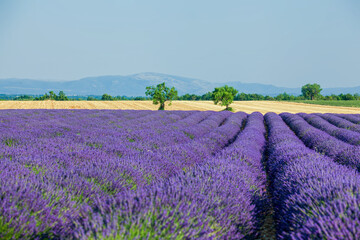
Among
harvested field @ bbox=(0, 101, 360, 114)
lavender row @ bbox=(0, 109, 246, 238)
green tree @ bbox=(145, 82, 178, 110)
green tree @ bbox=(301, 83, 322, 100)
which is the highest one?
green tree @ bbox=(301, 83, 322, 100)

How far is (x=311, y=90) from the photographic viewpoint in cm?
8850

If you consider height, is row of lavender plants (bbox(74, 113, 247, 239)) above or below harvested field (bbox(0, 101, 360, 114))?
above

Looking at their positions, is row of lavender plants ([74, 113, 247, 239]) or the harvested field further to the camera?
the harvested field

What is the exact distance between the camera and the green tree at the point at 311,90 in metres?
87.8

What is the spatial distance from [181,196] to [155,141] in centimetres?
376

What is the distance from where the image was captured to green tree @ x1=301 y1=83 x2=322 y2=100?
87812 millimetres

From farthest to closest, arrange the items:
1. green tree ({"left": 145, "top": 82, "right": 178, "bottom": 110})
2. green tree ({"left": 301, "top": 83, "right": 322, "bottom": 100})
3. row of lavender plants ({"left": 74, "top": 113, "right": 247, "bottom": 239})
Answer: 1. green tree ({"left": 301, "top": 83, "right": 322, "bottom": 100})
2. green tree ({"left": 145, "top": 82, "right": 178, "bottom": 110})
3. row of lavender plants ({"left": 74, "top": 113, "right": 247, "bottom": 239})

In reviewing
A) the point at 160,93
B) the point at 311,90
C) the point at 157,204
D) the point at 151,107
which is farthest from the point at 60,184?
the point at 311,90

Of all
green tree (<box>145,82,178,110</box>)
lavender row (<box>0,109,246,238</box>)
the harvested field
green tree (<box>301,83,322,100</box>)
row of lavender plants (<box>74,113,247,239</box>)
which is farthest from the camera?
green tree (<box>301,83,322,100</box>)

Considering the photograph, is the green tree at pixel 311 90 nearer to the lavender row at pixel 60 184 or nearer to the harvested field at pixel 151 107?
the harvested field at pixel 151 107

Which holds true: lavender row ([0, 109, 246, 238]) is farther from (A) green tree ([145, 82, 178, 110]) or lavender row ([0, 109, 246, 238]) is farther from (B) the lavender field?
(A) green tree ([145, 82, 178, 110])

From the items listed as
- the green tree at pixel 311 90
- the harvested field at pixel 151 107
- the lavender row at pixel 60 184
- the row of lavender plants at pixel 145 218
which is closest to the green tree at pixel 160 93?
the harvested field at pixel 151 107

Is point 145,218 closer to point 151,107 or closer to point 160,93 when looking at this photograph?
point 160,93

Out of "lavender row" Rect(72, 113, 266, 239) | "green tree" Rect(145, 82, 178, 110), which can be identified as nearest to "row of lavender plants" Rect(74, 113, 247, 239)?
"lavender row" Rect(72, 113, 266, 239)
